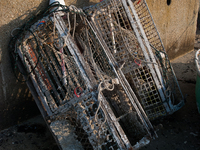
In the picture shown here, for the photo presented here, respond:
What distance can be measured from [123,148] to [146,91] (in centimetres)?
105

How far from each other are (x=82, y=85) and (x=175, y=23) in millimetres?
3448

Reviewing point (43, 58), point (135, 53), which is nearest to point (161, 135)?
point (135, 53)

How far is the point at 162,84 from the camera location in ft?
8.32

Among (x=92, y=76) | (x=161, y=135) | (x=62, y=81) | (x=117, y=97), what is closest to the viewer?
(x=92, y=76)

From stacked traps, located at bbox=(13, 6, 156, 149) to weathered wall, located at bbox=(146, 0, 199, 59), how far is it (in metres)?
2.25

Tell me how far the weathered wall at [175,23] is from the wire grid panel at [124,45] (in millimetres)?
1587

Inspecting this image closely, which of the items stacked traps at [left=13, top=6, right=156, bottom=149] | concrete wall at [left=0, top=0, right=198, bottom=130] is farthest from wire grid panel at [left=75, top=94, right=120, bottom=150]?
concrete wall at [left=0, top=0, right=198, bottom=130]

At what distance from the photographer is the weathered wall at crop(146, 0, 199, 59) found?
397cm

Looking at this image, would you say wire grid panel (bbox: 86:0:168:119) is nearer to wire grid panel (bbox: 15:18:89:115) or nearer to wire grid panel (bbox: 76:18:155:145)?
wire grid panel (bbox: 76:18:155:145)

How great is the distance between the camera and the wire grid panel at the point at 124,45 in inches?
96.9

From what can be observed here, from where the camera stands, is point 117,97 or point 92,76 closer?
point 92,76

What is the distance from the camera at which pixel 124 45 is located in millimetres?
2461

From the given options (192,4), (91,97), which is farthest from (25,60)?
(192,4)

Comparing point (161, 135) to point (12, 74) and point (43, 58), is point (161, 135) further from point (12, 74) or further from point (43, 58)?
point (12, 74)
